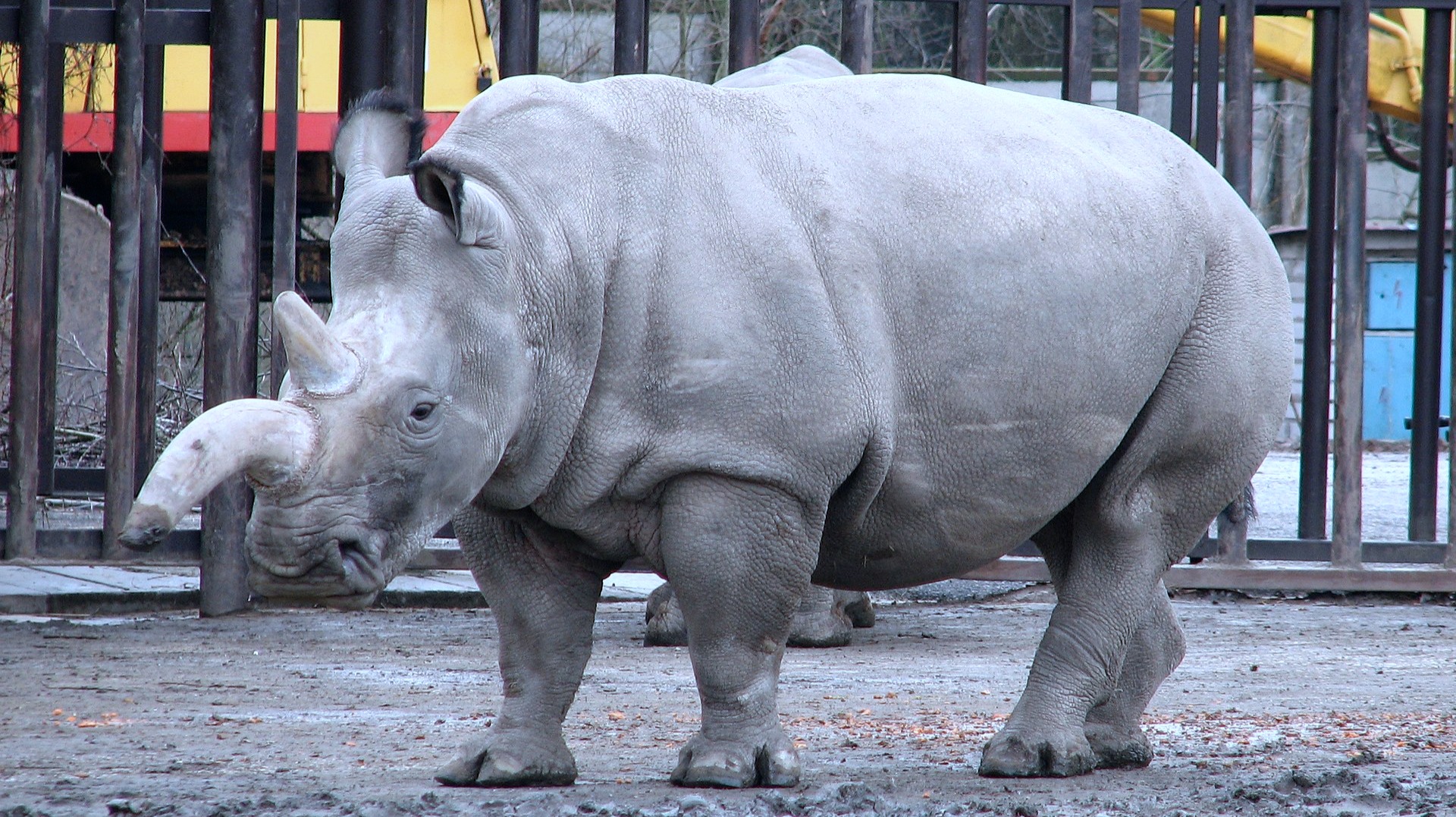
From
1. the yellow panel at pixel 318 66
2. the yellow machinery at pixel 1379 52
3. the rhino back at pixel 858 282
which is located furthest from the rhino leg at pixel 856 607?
the yellow machinery at pixel 1379 52

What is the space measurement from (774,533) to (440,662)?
2.74 metres

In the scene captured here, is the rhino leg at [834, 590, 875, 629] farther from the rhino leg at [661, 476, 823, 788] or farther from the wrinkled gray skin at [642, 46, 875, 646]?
the rhino leg at [661, 476, 823, 788]

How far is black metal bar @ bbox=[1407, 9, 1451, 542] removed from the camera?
8273mm

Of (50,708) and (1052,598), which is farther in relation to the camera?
(1052,598)

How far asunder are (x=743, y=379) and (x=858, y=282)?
35 centimetres

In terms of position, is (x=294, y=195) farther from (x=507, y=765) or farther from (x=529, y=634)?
(x=507, y=765)

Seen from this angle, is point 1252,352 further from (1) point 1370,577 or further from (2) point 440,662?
(1) point 1370,577

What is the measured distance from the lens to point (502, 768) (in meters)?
3.79

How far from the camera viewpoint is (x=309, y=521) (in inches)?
126

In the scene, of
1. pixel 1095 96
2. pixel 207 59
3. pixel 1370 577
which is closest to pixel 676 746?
pixel 1370 577

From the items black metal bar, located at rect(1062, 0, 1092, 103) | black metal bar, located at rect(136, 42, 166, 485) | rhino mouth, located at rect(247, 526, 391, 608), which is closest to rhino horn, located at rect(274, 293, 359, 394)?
rhino mouth, located at rect(247, 526, 391, 608)

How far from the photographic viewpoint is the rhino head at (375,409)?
310 cm

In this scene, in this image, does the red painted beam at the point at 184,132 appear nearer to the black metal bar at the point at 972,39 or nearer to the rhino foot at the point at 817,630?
the black metal bar at the point at 972,39

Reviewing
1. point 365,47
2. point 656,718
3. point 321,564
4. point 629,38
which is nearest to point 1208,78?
point 629,38
